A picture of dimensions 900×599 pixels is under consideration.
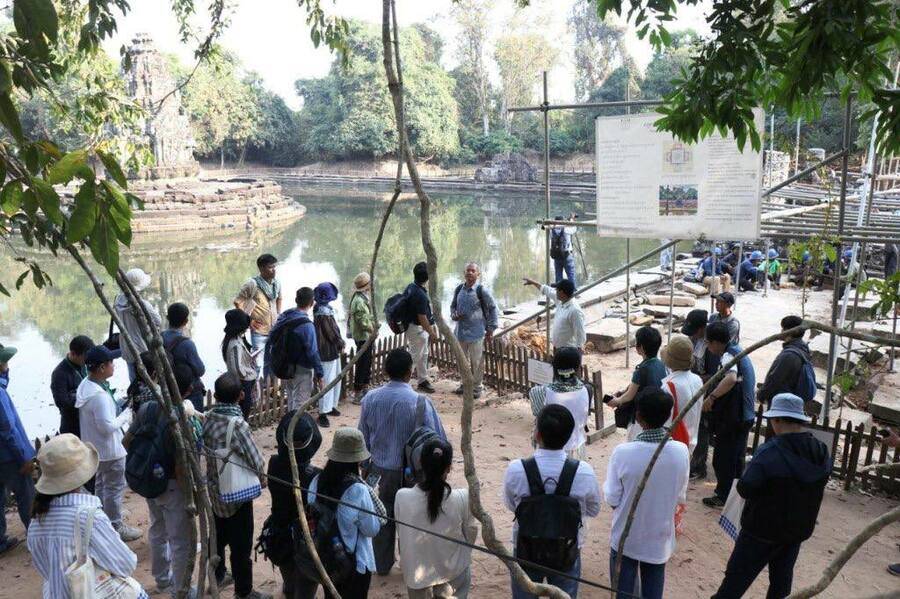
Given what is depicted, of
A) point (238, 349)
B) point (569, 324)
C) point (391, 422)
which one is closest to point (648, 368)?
point (391, 422)

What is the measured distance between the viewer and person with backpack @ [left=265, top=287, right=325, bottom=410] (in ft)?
19.2

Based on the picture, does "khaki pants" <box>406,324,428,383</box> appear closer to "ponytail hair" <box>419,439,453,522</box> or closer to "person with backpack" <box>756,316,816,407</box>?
"person with backpack" <box>756,316,816,407</box>

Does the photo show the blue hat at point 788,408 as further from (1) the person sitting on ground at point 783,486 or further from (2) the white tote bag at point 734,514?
(2) the white tote bag at point 734,514

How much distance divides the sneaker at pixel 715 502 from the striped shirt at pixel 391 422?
2172 millimetres

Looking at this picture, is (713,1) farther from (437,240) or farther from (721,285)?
(437,240)

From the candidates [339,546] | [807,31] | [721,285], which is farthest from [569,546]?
[721,285]

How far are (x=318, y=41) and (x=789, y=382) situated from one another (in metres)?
4.20

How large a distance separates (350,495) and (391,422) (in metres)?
1.03

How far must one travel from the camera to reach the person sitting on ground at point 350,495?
2.92m

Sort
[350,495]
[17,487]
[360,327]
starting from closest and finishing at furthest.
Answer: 1. [350,495]
2. [17,487]
3. [360,327]

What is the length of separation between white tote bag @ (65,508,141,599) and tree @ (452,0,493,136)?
4160cm

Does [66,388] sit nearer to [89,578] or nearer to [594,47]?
[89,578]

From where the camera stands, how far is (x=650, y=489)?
3.11 meters

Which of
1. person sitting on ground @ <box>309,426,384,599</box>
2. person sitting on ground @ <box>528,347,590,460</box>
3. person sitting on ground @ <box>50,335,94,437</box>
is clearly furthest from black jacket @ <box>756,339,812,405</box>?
person sitting on ground @ <box>50,335,94,437</box>
